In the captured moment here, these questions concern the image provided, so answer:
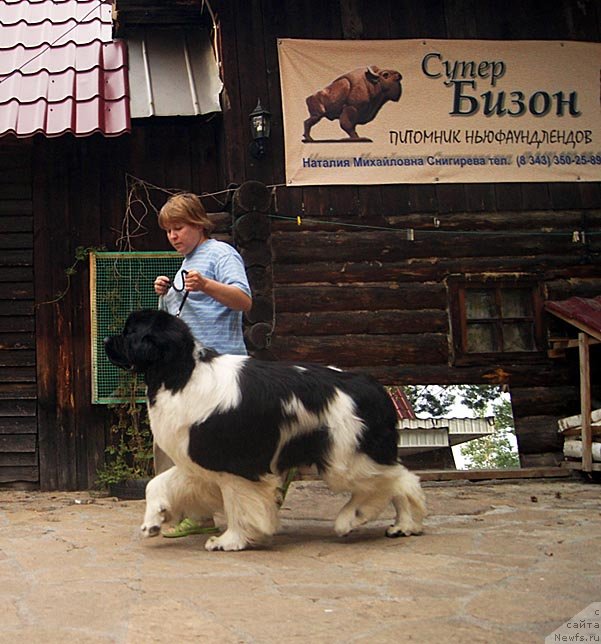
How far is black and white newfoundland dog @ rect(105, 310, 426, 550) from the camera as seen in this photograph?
4230mm

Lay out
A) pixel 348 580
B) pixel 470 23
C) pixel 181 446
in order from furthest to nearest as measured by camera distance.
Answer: pixel 470 23 → pixel 181 446 → pixel 348 580

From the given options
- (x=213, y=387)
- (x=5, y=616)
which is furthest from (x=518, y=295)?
(x=5, y=616)

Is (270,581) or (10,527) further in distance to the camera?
(10,527)

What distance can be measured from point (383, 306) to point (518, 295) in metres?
1.18

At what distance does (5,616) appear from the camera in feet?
10.1

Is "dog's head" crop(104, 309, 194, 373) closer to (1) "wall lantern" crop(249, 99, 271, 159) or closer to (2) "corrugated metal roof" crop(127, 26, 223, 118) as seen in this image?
(1) "wall lantern" crop(249, 99, 271, 159)

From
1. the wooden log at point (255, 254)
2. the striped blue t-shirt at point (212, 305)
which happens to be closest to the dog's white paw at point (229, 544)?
the striped blue t-shirt at point (212, 305)

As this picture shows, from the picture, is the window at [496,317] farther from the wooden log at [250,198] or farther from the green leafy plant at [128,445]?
the green leafy plant at [128,445]

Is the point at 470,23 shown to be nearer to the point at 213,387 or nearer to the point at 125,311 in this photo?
the point at 125,311

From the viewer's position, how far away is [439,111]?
7777mm

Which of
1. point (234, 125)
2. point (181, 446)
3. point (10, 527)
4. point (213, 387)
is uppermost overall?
point (234, 125)

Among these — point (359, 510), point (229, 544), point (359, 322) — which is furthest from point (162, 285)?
point (359, 322)

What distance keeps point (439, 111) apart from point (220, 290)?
13.1 ft

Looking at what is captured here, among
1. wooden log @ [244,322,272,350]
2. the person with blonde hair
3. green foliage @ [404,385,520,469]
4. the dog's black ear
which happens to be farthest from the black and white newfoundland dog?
green foliage @ [404,385,520,469]
